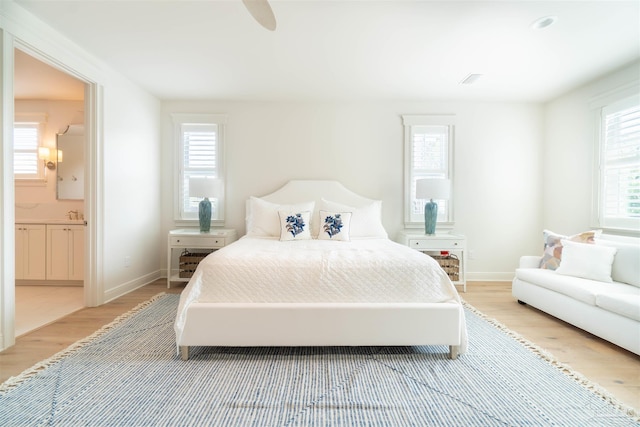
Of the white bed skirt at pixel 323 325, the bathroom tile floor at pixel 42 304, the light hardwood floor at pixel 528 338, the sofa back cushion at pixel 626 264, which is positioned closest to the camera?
the light hardwood floor at pixel 528 338

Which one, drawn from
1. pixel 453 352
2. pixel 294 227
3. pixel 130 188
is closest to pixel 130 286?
pixel 130 188

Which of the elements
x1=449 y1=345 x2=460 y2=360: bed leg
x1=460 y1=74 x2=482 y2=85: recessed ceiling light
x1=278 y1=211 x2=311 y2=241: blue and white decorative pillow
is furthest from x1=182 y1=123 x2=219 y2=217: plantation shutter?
x1=449 y1=345 x2=460 y2=360: bed leg

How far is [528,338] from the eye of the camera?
2.51m

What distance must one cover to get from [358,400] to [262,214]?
98.2 inches

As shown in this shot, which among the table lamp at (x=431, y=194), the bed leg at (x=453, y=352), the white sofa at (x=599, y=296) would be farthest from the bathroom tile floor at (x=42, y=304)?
the white sofa at (x=599, y=296)

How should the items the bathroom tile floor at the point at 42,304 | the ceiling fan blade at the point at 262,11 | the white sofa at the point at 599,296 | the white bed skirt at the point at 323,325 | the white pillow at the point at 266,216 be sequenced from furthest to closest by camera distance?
the white pillow at the point at 266,216, the bathroom tile floor at the point at 42,304, the white sofa at the point at 599,296, the white bed skirt at the point at 323,325, the ceiling fan blade at the point at 262,11

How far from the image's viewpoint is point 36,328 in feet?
8.50

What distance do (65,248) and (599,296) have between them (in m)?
5.54

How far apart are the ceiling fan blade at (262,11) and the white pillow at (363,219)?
233 centimetres

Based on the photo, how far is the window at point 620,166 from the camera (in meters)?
3.07

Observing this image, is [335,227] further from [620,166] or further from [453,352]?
[620,166]

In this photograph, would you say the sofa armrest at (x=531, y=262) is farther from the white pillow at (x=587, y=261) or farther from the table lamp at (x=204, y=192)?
the table lamp at (x=204, y=192)

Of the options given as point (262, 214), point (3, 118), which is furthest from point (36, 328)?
point (262, 214)

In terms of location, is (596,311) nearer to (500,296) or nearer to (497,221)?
(500,296)
